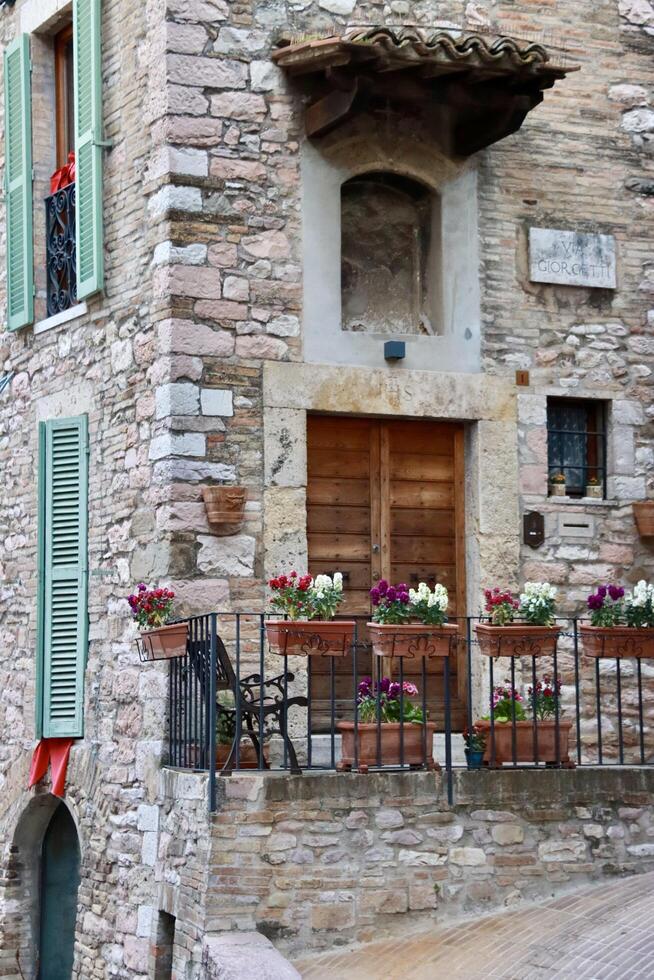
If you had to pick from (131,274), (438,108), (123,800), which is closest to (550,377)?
(438,108)

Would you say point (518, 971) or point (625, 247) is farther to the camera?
point (625, 247)

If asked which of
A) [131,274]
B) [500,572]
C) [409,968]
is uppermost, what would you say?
[131,274]

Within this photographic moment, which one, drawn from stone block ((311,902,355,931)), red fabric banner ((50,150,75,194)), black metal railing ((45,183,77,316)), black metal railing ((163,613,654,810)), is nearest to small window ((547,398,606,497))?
black metal railing ((163,613,654,810))

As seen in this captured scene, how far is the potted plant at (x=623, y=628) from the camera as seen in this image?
33.3 feet

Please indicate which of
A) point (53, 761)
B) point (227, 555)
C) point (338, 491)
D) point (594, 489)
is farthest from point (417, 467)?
point (53, 761)

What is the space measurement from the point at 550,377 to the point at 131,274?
2.91m

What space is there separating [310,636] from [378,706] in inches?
21.4

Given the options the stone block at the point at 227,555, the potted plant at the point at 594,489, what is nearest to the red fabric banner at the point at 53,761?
the stone block at the point at 227,555

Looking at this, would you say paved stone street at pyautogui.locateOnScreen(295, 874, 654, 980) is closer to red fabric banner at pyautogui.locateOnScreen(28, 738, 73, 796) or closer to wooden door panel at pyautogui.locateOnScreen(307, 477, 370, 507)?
wooden door panel at pyautogui.locateOnScreen(307, 477, 370, 507)

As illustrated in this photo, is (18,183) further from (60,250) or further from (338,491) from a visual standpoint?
(338,491)

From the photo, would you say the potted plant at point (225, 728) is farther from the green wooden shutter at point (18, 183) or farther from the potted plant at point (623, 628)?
the green wooden shutter at point (18, 183)

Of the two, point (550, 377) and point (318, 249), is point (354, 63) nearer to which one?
point (318, 249)

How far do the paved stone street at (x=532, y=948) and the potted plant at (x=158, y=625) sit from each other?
2037 millimetres

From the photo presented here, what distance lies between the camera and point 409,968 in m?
8.83
